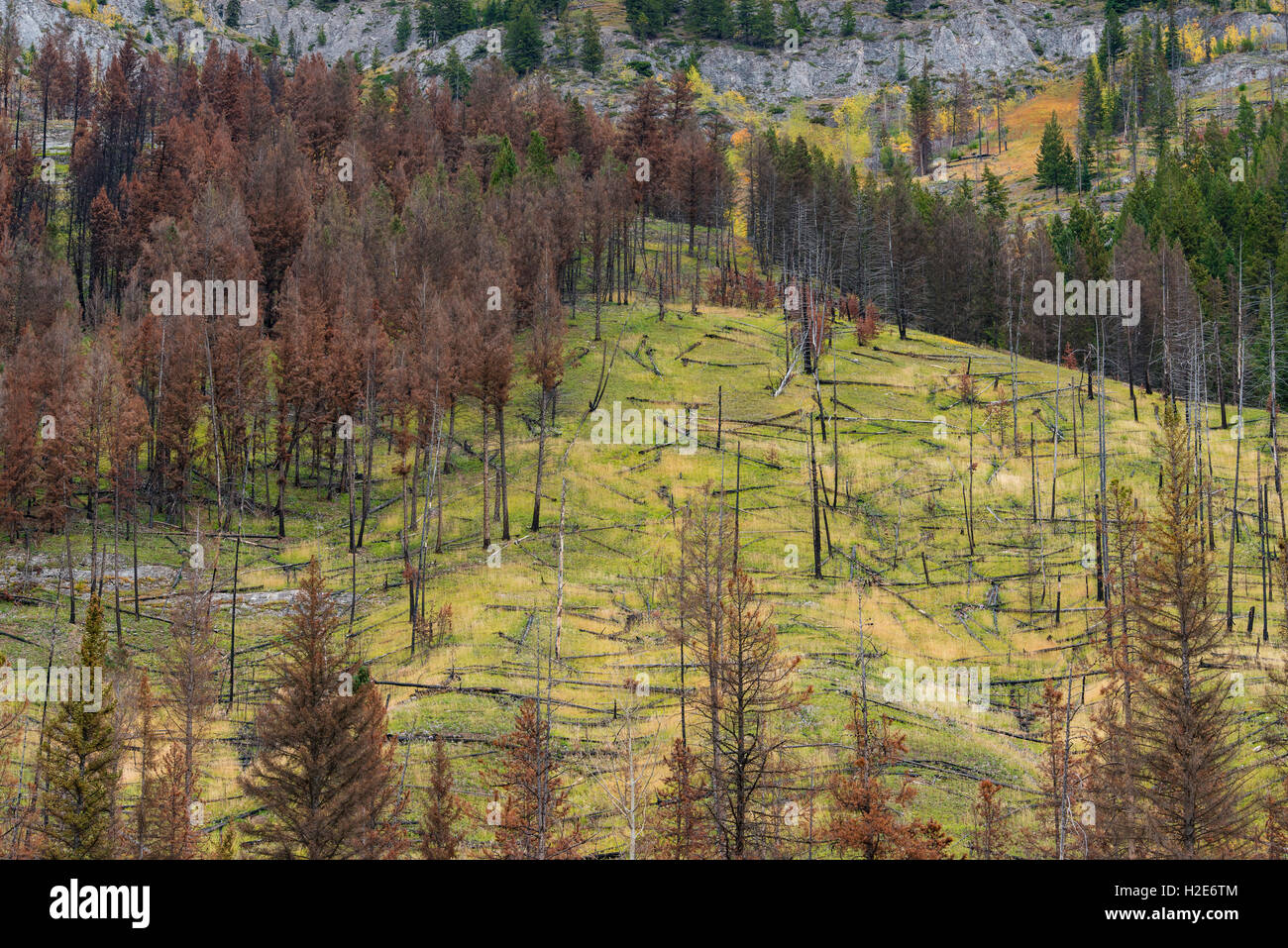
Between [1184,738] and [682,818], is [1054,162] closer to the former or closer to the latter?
[1184,738]

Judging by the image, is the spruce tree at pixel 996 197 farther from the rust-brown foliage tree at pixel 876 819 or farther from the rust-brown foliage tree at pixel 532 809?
the rust-brown foliage tree at pixel 532 809

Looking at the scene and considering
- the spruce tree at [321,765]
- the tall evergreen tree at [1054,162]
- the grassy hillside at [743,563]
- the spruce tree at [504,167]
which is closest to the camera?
the spruce tree at [321,765]

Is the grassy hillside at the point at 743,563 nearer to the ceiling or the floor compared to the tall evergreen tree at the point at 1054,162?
nearer to the floor

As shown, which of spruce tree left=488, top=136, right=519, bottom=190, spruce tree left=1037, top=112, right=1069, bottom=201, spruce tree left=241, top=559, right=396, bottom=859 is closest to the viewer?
spruce tree left=241, top=559, right=396, bottom=859

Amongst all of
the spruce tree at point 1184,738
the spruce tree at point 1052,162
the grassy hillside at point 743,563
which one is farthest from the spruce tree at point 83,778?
the spruce tree at point 1052,162

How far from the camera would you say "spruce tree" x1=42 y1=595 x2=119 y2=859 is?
101 feet

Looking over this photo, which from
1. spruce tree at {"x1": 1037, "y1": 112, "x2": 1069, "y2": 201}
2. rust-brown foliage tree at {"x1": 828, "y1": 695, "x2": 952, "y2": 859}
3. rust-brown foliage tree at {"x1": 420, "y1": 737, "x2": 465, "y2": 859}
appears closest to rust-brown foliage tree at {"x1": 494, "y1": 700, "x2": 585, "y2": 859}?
rust-brown foliage tree at {"x1": 420, "y1": 737, "x2": 465, "y2": 859}

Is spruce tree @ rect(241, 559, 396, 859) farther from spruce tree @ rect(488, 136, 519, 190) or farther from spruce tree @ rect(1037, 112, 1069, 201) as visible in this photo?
spruce tree @ rect(1037, 112, 1069, 201)

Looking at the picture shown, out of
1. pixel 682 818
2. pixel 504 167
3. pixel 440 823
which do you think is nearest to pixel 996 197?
pixel 504 167

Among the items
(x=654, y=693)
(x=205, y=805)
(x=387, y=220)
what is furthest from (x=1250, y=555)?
(x=387, y=220)

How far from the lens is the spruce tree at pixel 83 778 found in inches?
1214

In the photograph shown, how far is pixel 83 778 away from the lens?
31.7 m

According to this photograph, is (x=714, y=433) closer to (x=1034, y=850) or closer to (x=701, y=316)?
(x=701, y=316)

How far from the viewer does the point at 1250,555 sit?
63.5 m
